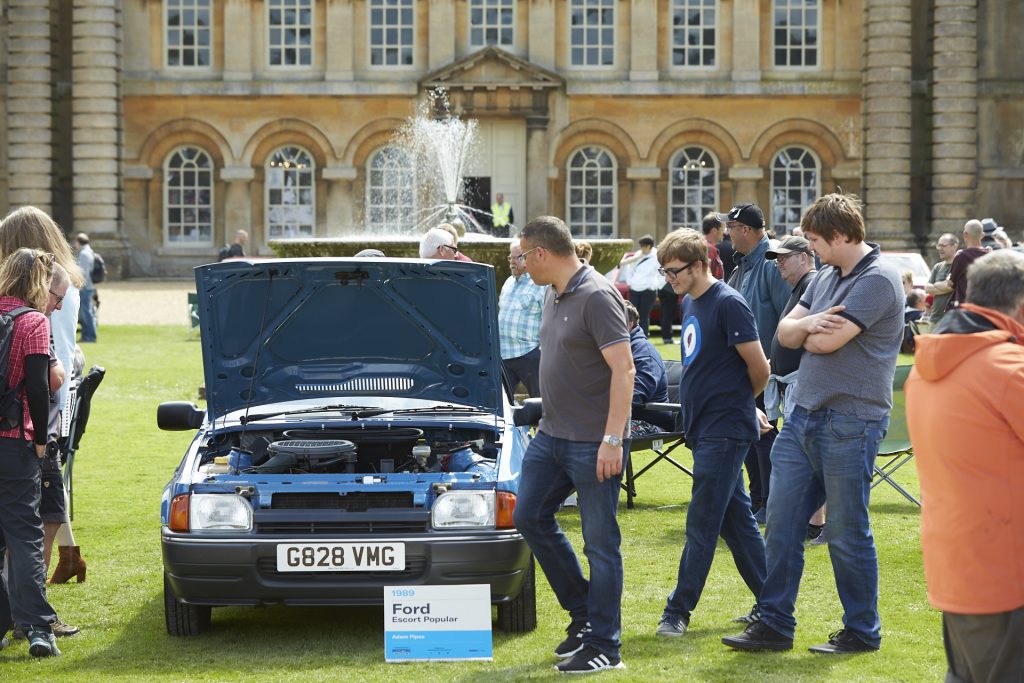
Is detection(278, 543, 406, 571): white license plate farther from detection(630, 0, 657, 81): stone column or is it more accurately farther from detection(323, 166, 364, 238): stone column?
detection(630, 0, 657, 81): stone column

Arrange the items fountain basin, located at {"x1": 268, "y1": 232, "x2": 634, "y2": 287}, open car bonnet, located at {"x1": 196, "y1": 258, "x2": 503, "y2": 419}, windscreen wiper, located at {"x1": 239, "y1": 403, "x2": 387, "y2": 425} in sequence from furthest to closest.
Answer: fountain basin, located at {"x1": 268, "y1": 232, "x2": 634, "y2": 287} < open car bonnet, located at {"x1": 196, "y1": 258, "x2": 503, "y2": 419} < windscreen wiper, located at {"x1": 239, "y1": 403, "x2": 387, "y2": 425}

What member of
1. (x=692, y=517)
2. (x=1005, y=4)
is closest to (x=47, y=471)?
(x=692, y=517)

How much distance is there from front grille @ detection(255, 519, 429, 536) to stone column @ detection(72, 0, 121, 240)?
3283 centimetres

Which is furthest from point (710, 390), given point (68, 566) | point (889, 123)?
point (889, 123)

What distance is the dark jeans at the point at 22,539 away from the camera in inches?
274

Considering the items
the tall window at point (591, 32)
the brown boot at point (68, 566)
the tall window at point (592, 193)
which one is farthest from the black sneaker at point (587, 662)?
the tall window at point (591, 32)

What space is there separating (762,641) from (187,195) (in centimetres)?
3466

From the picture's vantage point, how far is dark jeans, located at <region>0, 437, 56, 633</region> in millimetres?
6969

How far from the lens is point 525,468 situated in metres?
6.84

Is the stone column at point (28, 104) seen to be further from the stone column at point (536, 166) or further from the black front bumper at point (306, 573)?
the black front bumper at point (306, 573)

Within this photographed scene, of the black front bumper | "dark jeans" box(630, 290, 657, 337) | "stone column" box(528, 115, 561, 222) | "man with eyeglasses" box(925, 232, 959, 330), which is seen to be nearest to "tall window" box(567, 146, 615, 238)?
"stone column" box(528, 115, 561, 222)

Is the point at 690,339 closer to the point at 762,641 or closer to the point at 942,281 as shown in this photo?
the point at 762,641

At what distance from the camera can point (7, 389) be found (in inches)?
271

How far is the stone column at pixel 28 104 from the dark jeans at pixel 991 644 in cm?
3616
